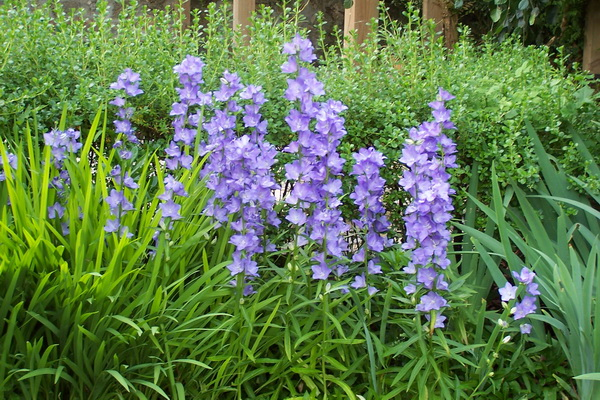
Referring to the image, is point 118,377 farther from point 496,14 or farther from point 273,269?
point 496,14

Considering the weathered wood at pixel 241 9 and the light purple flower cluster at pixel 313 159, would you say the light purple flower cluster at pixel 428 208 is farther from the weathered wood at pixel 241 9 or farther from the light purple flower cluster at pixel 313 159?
the weathered wood at pixel 241 9

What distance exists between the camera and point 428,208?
75.6 inches

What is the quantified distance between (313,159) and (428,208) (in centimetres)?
41

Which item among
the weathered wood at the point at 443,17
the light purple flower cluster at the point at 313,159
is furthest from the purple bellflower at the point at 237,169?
the weathered wood at the point at 443,17

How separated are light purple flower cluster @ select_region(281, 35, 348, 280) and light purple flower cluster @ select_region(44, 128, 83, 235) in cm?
76

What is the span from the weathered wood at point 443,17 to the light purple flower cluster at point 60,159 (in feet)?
11.0

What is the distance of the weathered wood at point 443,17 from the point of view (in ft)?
16.2

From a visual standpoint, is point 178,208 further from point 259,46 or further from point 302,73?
point 259,46

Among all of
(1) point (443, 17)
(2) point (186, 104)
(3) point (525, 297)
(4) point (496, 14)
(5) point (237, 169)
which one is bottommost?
(3) point (525, 297)

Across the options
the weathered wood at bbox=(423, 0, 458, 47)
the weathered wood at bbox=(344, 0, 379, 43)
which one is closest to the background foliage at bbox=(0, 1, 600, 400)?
the weathered wood at bbox=(344, 0, 379, 43)

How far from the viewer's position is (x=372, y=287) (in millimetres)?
2146

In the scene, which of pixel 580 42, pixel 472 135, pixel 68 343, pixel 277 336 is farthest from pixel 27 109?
pixel 580 42

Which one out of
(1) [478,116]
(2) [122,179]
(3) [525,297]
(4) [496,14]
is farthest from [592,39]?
(2) [122,179]

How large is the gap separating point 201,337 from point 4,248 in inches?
24.8
